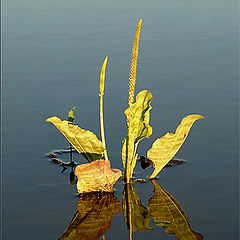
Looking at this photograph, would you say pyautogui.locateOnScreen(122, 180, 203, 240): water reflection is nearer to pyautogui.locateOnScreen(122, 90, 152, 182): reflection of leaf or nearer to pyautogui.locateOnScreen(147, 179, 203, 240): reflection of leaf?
pyautogui.locateOnScreen(147, 179, 203, 240): reflection of leaf

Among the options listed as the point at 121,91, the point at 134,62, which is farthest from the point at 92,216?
the point at 121,91

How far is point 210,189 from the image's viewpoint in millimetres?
4660

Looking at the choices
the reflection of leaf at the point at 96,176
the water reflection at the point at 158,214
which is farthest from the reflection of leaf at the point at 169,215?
the reflection of leaf at the point at 96,176

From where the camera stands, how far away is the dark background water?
4.43 meters

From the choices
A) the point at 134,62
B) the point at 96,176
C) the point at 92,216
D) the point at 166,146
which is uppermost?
the point at 134,62

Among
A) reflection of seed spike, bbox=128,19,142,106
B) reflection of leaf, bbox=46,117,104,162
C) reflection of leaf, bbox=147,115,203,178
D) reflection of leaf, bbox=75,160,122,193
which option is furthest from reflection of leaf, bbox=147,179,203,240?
reflection of seed spike, bbox=128,19,142,106

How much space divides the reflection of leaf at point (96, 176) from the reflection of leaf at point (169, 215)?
1.14 ft

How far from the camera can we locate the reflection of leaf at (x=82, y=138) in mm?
4473

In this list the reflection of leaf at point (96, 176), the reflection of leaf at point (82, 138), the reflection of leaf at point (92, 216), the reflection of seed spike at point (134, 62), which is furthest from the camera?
the reflection of leaf at point (82, 138)

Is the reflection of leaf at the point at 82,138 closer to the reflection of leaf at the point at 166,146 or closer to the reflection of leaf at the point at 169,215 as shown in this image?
the reflection of leaf at the point at 166,146

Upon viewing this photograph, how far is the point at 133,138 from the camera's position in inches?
178

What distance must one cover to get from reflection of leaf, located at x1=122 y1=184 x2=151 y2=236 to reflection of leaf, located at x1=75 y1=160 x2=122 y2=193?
0.16 meters

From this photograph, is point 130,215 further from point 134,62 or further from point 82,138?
point 134,62

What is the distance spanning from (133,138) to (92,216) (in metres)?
0.72
